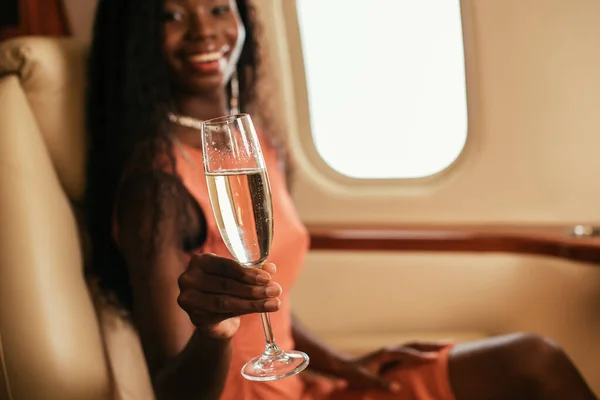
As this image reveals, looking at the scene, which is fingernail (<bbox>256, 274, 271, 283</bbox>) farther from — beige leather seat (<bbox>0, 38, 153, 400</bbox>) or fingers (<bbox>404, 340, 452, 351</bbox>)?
fingers (<bbox>404, 340, 452, 351</bbox>)

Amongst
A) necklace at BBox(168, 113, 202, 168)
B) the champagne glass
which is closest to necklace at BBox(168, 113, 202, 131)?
necklace at BBox(168, 113, 202, 168)

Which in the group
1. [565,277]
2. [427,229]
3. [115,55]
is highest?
[115,55]

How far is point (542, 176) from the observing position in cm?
168

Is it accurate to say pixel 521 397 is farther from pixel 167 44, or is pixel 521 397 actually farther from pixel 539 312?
pixel 167 44

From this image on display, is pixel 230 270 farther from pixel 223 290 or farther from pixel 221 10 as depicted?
pixel 221 10

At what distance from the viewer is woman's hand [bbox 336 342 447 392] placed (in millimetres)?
1261

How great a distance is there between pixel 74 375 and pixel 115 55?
0.59m

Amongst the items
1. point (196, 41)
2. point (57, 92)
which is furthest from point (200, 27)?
point (57, 92)

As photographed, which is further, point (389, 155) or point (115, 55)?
point (389, 155)

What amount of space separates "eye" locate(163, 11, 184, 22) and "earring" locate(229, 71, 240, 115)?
0.98 ft

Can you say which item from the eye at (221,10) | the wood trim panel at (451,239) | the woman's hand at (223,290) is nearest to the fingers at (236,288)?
the woman's hand at (223,290)

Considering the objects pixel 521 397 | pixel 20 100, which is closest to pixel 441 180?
pixel 521 397

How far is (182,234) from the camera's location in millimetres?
1040

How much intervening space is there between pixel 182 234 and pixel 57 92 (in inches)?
14.3
